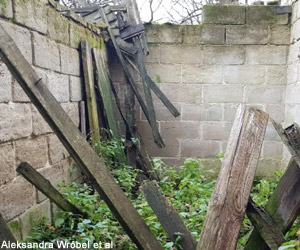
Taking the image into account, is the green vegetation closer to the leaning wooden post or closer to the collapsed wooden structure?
the collapsed wooden structure

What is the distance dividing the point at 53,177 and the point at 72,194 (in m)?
0.23

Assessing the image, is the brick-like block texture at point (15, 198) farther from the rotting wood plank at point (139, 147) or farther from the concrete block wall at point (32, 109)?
the rotting wood plank at point (139, 147)

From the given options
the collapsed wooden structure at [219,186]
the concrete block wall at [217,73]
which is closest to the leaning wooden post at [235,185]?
the collapsed wooden structure at [219,186]

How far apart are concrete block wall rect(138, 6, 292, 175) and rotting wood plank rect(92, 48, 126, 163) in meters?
0.70

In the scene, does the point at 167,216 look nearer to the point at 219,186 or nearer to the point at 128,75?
the point at 219,186

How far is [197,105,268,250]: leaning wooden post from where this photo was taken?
4.27 ft

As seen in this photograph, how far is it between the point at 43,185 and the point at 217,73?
9.83 feet

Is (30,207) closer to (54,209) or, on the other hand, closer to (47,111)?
(54,209)

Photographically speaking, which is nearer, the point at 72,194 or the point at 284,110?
the point at 72,194

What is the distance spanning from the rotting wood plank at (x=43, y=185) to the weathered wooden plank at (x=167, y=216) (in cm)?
69

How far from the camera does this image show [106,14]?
12.9 ft

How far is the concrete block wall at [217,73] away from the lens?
399 cm

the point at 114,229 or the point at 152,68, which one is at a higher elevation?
the point at 152,68

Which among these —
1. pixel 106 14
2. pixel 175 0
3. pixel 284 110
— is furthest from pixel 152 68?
pixel 175 0
